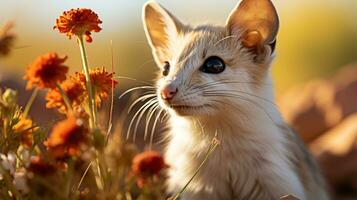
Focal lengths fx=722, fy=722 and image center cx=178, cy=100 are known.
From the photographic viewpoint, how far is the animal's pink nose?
357cm

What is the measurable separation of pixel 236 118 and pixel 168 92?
0.64 m

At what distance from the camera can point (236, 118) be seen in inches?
160

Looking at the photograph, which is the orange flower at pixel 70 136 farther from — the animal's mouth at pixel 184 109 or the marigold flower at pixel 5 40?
the animal's mouth at pixel 184 109

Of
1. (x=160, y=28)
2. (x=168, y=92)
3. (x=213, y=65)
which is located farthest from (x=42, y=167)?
(x=160, y=28)

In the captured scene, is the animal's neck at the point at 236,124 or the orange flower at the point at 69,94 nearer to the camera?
the orange flower at the point at 69,94

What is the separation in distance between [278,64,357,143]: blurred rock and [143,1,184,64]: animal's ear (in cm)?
353

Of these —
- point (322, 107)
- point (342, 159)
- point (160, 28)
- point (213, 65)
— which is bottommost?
point (342, 159)

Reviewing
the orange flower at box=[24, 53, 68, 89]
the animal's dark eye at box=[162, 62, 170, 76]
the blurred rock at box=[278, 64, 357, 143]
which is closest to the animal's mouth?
the animal's dark eye at box=[162, 62, 170, 76]

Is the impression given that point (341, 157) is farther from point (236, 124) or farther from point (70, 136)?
point (70, 136)

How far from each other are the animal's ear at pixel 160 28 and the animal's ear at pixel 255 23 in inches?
15.8

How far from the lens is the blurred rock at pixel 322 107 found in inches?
314

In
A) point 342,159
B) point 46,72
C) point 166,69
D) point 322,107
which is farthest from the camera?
point 322,107

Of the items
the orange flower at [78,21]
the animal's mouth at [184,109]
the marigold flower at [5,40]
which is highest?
the orange flower at [78,21]

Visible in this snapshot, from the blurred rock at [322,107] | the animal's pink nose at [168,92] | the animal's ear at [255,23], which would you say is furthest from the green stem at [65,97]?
the blurred rock at [322,107]
